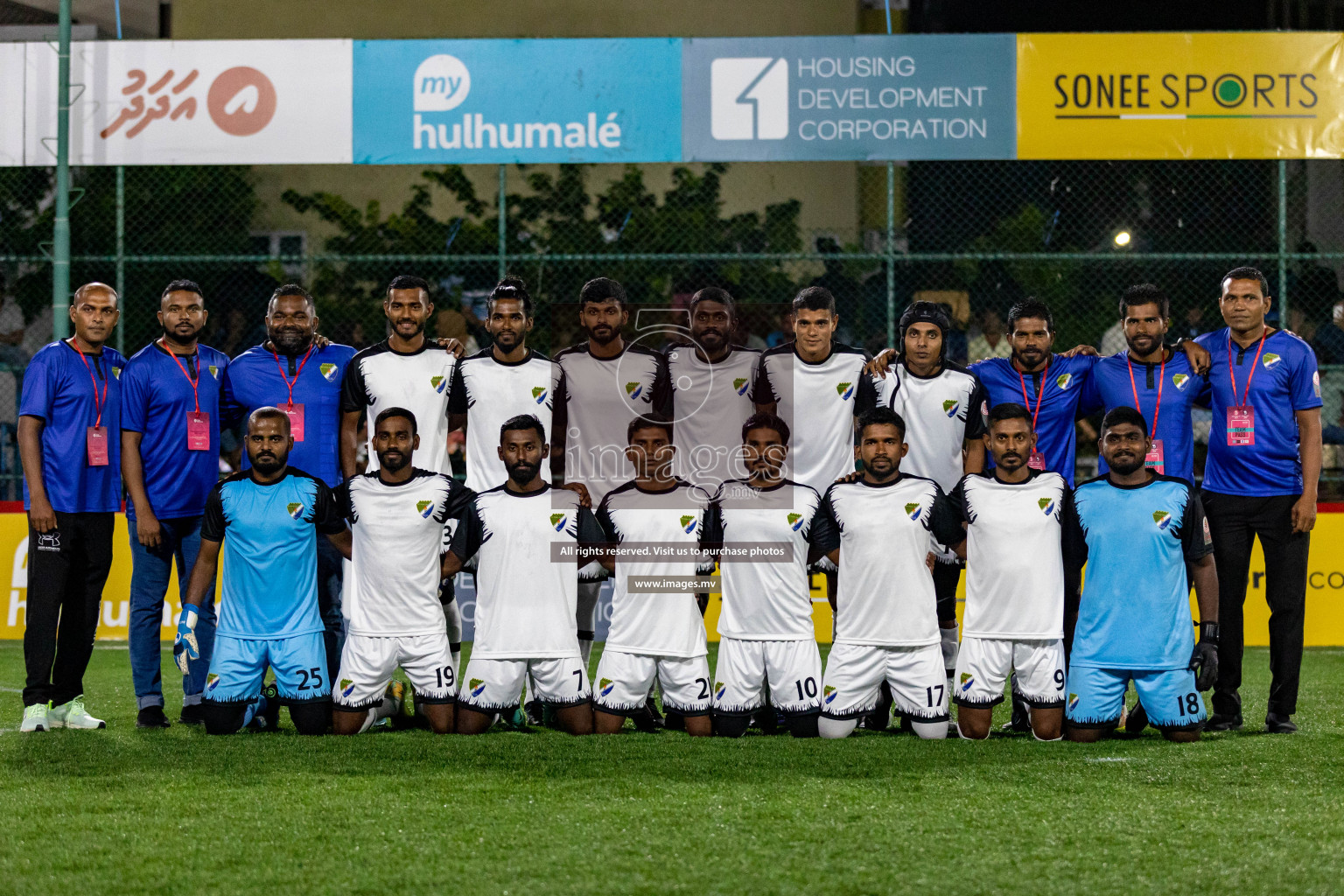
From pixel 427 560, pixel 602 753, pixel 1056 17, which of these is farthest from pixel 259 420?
pixel 1056 17

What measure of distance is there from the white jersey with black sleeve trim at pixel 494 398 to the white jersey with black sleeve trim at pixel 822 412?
114 cm

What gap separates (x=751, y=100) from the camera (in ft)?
36.1

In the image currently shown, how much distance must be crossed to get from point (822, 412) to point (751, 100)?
4.88 metres

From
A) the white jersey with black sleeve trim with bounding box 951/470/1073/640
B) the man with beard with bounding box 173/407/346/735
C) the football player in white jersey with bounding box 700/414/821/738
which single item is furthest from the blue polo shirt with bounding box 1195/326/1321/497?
the man with beard with bounding box 173/407/346/735

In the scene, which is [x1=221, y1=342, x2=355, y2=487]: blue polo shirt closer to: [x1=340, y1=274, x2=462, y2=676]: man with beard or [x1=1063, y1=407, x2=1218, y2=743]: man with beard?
[x1=340, y1=274, x2=462, y2=676]: man with beard

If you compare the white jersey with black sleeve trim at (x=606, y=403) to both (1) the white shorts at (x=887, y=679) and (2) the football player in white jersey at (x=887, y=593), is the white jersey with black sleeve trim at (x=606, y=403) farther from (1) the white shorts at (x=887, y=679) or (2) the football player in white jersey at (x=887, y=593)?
(1) the white shorts at (x=887, y=679)

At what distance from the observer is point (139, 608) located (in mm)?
6648

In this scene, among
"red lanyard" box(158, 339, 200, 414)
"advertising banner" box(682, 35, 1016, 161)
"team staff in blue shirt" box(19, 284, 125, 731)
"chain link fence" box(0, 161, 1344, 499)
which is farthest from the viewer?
"chain link fence" box(0, 161, 1344, 499)

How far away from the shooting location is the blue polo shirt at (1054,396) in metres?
6.78

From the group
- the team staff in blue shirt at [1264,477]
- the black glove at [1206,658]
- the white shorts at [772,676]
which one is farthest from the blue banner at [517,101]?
the black glove at [1206,658]

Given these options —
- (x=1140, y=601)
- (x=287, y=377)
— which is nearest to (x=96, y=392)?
(x=287, y=377)

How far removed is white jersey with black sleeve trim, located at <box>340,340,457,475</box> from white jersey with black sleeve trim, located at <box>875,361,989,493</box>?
2089 mm

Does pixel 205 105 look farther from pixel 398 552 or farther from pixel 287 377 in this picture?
pixel 398 552

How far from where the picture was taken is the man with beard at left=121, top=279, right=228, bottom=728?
6.62 meters
